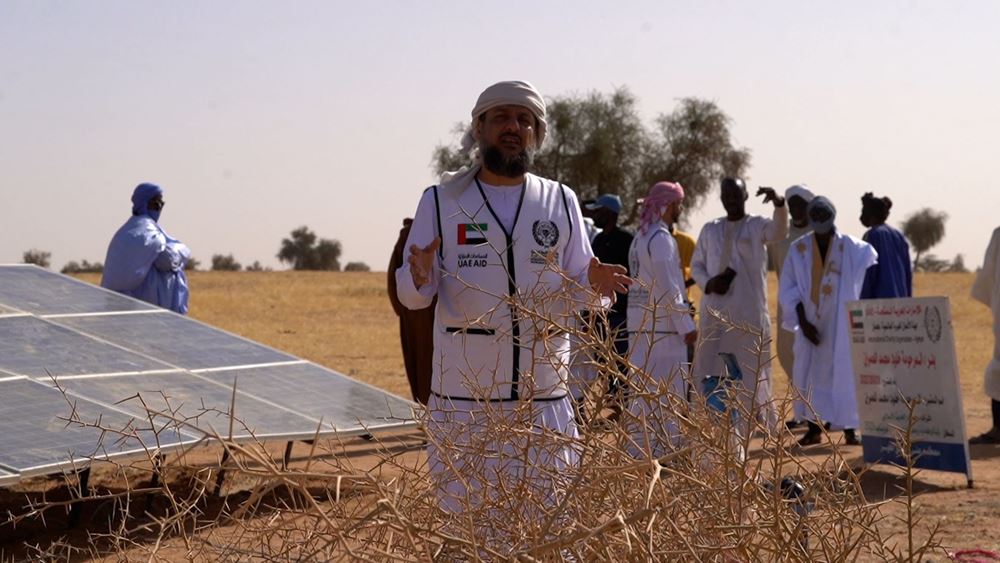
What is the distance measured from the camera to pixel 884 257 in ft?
39.1

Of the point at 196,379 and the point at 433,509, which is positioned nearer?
the point at 433,509

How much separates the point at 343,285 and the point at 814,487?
43388 millimetres

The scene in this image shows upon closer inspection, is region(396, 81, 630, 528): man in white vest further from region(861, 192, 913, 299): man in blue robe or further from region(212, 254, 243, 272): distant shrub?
region(212, 254, 243, 272): distant shrub

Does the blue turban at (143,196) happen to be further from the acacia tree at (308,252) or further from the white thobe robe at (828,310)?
the acacia tree at (308,252)

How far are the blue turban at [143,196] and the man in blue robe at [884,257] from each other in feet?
19.2

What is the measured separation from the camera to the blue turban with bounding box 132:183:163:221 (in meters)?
11.0

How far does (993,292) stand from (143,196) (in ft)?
22.5

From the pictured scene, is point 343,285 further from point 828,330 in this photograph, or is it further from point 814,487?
point 814,487

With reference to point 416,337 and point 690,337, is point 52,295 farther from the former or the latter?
point 690,337

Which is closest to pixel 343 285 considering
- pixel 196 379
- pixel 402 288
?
pixel 196 379

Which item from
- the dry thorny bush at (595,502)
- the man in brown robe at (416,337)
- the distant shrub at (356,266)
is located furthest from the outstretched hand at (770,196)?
the distant shrub at (356,266)

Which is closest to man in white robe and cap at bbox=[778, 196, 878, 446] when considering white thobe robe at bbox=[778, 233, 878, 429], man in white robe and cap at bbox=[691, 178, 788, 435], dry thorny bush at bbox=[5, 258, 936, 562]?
white thobe robe at bbox=[778, 233, 878, 429]

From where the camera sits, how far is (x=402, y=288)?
4.77m

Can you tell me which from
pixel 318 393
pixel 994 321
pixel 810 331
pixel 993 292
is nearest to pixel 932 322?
pixel 810 331
